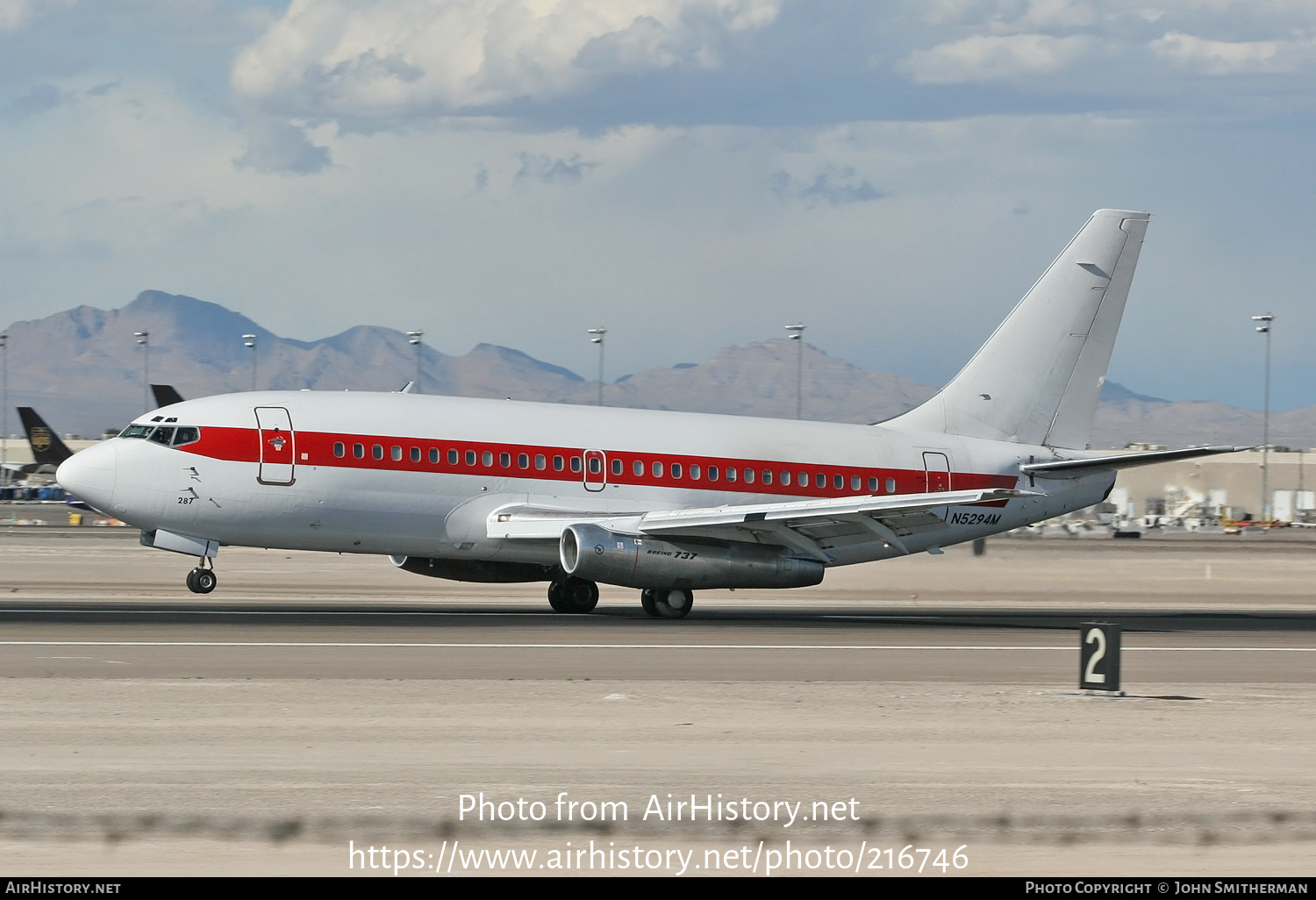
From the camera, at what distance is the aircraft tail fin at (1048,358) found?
3922 cm

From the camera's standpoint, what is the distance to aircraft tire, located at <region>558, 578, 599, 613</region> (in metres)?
34.8

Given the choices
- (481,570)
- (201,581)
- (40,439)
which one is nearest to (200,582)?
(201,581)

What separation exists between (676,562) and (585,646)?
661 centimetres

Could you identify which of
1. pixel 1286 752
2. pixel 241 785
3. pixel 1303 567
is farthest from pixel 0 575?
pixel 1303 567

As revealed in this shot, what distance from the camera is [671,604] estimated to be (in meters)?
33.9

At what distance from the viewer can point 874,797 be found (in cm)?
1358

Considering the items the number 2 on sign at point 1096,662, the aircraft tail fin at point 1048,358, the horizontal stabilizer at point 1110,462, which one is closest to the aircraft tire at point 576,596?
the aircraft tail fin at point 1048,358

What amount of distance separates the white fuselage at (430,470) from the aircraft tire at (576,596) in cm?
125

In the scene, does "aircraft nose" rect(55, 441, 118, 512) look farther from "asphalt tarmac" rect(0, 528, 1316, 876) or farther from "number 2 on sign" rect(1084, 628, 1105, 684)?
"number 2 on sign" rect(1084, 628, 1105, 684)

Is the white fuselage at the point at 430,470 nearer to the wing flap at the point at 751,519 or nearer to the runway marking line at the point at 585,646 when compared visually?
the wing flap at the point at 751,519

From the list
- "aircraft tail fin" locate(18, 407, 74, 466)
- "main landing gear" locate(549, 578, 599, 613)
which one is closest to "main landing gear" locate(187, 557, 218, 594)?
"main landing gear" locate(549, 578, 599, 613)

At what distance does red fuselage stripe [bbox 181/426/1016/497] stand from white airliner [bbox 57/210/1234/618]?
0.04 metres

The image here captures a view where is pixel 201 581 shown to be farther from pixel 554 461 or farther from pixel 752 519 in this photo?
pixel 752 519
